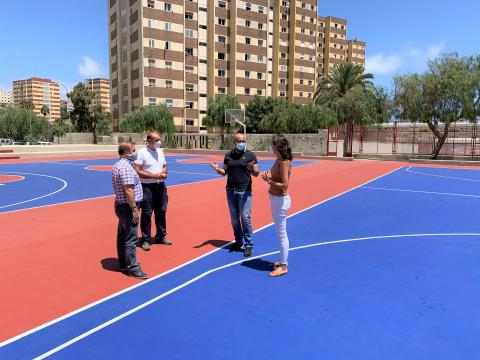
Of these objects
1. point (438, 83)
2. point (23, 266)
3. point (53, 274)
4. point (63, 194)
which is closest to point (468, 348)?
point (53, 274)

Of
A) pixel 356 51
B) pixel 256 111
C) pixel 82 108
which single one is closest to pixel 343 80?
pixel 256 111

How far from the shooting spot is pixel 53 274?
5.89 meters

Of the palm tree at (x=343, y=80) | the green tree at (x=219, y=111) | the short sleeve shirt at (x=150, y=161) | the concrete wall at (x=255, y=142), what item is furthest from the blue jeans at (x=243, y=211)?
the palm tree at (x=343, y=80)

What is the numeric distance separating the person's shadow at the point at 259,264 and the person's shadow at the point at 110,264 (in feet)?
6.55

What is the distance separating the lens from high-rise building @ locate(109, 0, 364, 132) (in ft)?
217

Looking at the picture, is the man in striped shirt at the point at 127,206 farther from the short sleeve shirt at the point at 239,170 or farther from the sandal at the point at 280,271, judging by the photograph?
the sandal at the point at 280,271

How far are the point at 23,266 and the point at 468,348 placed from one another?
20.3ft

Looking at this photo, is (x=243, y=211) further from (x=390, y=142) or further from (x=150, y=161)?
(x=390, y=142)

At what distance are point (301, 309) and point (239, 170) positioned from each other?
8.84ft

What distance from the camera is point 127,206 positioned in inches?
218

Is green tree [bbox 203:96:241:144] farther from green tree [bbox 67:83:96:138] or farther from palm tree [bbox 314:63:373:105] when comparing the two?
green tree [bbox 67:83:96:138]

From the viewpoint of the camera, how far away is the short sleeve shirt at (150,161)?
689cm

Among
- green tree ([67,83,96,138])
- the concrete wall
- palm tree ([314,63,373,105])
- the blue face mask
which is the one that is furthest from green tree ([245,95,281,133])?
the blue face mask

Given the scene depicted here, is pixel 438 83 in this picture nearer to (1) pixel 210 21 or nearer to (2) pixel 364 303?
(2) pixel 364 303
